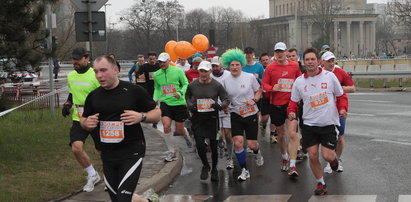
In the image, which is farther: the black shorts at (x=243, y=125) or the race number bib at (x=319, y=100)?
the black shorts at (x=243, y=125)

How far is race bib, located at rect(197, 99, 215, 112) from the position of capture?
9.09m

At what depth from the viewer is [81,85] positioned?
840 centimetres

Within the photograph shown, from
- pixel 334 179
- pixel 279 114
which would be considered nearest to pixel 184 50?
pixel 279 114

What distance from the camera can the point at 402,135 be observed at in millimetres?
12844

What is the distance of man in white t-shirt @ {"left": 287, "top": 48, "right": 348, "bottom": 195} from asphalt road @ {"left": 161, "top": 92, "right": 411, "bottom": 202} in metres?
0.52

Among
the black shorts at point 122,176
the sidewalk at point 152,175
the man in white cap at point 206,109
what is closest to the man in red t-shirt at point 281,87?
the man in white cap at point 206,109

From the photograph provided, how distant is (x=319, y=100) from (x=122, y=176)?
3224 mm

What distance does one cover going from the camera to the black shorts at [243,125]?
9281mm

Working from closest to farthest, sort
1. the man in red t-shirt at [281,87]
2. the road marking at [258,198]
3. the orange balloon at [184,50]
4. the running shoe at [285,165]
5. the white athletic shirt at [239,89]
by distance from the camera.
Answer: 1. the road marking at [258,198]
2. the white athletic shirt at [239,89]
3. the running shoe at [285,165]
4. the man in red t-shirt at [281,87]
5. the orange balloon at [184,50]

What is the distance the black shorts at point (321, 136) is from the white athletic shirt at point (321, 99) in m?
0.06

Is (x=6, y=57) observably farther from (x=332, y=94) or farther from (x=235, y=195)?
(x=332, y=94)

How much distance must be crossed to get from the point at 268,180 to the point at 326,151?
1471mm

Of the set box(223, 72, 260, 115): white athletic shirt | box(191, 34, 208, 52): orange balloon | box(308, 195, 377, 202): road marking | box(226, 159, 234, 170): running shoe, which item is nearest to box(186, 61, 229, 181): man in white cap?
box(223, 72, 260, 115): white athletic shirt

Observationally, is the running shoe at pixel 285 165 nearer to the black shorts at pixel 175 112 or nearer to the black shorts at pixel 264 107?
the black shorts at pixel 264 107
